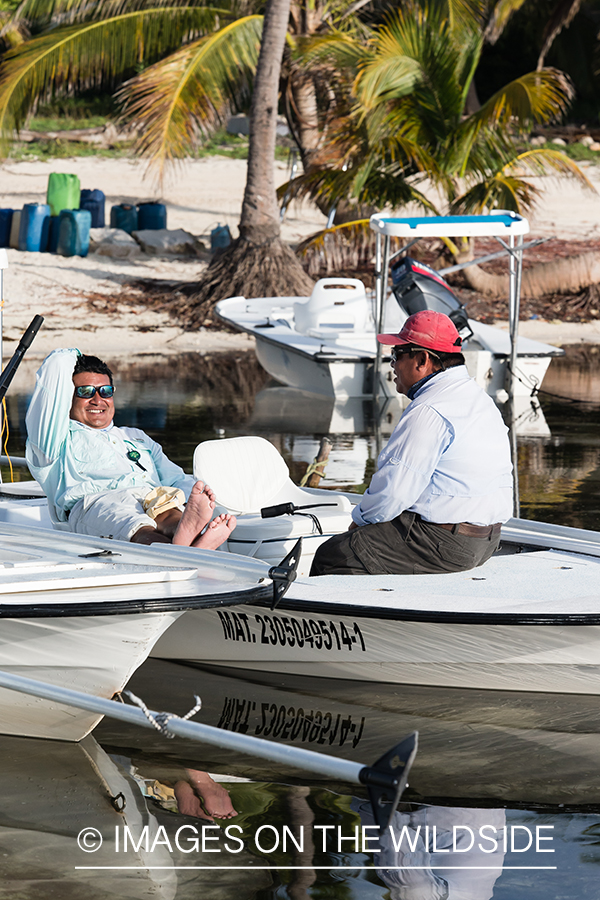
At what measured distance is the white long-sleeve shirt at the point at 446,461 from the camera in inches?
193

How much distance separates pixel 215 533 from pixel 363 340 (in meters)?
8.25

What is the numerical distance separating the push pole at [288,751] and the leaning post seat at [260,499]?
181cm

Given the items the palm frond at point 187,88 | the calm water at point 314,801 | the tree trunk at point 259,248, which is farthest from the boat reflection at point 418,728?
the tree trunk at point 259,248

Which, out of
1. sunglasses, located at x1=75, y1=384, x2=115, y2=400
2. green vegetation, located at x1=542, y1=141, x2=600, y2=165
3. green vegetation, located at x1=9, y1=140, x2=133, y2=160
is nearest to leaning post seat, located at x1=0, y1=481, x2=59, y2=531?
sunglasses, located at x1=75, y1=384, x2=115, y2=400

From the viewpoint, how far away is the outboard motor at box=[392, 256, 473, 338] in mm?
11989

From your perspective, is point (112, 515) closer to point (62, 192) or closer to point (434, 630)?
point (434, 630)

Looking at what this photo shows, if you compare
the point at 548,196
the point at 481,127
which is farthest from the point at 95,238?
the point at 548,196

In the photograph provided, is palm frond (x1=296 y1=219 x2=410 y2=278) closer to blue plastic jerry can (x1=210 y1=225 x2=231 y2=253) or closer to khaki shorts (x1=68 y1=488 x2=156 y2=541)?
blue plastic jerry can (x1=210 y1=225 x2=231 y2=253)

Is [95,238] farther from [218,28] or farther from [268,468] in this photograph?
[268,468]

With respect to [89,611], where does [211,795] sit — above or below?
below

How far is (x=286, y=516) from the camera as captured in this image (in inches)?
230

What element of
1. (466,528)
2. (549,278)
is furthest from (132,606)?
(549,278)

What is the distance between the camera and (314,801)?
4.24 meters

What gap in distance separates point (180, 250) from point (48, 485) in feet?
52.1
